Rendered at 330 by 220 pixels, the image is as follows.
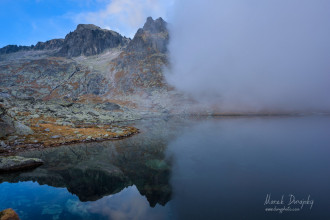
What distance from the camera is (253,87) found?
12544cm

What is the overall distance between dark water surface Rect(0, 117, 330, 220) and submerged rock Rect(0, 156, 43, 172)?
4.48 ft

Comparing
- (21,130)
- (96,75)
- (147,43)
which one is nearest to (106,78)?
(96,75)

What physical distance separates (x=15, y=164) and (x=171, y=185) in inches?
776

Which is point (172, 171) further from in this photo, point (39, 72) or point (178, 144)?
point (39, 72)

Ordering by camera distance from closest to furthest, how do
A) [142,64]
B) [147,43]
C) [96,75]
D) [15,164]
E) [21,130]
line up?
[15,164]
[21,130]
[96,75]
[142,64]
[147,43]

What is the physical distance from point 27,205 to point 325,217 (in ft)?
79.5

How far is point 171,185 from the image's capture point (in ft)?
56.4

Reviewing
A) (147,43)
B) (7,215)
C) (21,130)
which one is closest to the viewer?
(7,215)

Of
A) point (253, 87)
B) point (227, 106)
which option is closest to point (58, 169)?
point (227, 106)

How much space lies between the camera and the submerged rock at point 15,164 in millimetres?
19938

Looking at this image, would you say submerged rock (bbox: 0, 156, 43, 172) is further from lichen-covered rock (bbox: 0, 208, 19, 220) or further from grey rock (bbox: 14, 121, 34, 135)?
lichen-covered rock (bbox: 0, 208, 19, 220)

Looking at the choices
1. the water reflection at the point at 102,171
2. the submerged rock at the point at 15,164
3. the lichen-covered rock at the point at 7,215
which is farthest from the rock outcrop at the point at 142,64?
the lichen-covered rock at the point at 7,215

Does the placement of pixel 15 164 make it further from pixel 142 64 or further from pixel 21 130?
pixel 142 64

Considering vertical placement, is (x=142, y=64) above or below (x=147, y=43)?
below
